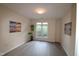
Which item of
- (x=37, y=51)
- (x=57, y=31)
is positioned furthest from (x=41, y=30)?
(x=37, y=51)

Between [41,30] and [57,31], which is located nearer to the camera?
[57,31]

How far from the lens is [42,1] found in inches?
97.1

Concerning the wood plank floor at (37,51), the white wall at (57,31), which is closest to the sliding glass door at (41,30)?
the white wall at (57,31)

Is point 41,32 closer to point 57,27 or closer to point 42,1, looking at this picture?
point 57,27

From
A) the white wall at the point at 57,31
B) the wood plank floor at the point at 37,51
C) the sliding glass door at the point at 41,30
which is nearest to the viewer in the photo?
the wood plank floor at the point at 37,51

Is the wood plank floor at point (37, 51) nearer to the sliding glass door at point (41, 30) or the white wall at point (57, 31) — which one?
the white wall at point (57, 31)

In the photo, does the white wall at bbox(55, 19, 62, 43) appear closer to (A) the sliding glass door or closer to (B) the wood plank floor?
(A) the sliding glass door

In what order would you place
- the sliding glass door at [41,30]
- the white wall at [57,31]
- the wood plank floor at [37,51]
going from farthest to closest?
the sliding glass door at [41,30], the white wall at [57,31], the wood plank floor at [37,51]

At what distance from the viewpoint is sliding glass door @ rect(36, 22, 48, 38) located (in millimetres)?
10863

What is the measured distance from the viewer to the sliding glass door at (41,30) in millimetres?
10863

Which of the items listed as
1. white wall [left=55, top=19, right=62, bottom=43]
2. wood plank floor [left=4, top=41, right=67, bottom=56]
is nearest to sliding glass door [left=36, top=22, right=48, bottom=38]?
white wall [left=55, top=19, right=62, bottom=43]

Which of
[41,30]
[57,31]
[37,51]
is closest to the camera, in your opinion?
[37,51]

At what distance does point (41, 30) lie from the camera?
1109 cm

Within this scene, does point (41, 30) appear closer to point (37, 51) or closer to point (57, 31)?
point (57, 31)
